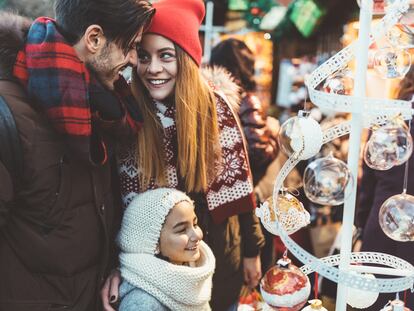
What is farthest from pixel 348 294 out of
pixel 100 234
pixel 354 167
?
pixel 100 234

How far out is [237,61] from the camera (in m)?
2.63

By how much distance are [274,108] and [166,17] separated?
496 cm

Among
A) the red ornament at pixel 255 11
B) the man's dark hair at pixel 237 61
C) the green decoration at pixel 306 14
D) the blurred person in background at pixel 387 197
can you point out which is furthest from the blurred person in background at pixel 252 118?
the green decoration at pixel 306 14

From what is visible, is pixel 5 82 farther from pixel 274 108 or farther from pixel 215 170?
pixel 274 108

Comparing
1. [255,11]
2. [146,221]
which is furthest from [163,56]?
[255,11]

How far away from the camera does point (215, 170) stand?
71.1 inches

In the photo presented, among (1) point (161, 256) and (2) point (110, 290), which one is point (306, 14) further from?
(2) point (110, 290)

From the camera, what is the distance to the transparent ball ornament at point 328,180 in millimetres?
974

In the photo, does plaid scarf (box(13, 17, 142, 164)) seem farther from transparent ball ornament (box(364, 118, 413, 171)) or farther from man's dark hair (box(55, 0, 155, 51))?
transparent ball ornament (box(364, 118, 413, 171))

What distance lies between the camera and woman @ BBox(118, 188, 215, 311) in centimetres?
147

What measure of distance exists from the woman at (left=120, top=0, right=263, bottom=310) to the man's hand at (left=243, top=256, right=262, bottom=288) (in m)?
0.11

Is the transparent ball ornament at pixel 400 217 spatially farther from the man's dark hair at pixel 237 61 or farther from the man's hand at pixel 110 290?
the man's dark hair at pixel 237 61

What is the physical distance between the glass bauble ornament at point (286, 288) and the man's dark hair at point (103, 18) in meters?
0.78

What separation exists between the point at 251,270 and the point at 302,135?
3.63 ft
